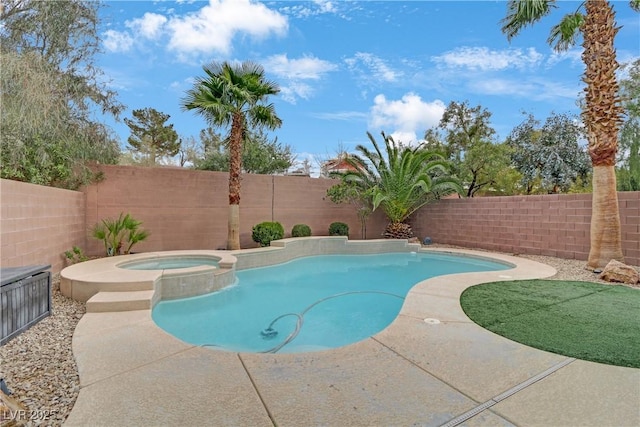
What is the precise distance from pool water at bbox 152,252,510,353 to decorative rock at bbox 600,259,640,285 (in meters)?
2.67

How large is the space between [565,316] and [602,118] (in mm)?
5660

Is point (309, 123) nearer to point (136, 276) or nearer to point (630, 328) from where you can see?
point (136, 276)

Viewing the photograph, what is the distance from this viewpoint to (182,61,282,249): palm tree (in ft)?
28.3

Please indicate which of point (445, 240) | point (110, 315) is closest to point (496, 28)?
point (445, 240)

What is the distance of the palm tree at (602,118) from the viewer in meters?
7.19

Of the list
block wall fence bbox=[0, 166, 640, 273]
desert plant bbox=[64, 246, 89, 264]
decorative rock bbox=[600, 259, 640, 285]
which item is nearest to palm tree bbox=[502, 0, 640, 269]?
decorative rock bbox=[600, 259, 640, 285]

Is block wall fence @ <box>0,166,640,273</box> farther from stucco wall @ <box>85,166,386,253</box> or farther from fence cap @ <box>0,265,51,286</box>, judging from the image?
fence cap @ <box>0,265,51,286</box>

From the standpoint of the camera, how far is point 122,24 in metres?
8.77

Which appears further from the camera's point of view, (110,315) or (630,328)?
(110,315)

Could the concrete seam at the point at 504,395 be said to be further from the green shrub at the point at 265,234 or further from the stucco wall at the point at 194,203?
the stucco wall at the point at 194,203

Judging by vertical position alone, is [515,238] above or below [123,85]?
below

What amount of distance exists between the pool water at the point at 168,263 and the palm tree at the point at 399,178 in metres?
6.15

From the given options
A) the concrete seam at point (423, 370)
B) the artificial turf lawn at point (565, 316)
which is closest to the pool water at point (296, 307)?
the concrete seam at point (423, 370)

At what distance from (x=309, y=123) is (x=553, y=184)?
12.6 metres
